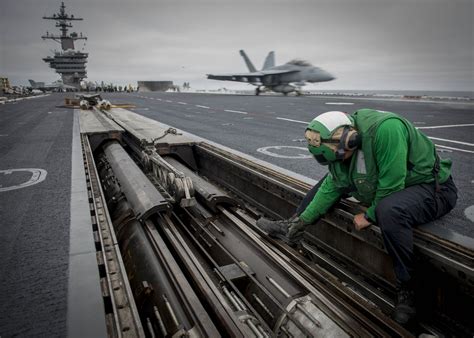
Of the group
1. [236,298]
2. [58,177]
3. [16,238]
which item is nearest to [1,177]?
[58,177]

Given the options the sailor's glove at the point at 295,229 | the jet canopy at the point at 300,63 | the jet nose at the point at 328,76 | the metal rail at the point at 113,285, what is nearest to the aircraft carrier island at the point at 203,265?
the metal rail at the point at 113,285

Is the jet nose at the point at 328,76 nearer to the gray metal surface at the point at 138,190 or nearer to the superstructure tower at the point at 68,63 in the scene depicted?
the gray metal surface at the point at 138,190

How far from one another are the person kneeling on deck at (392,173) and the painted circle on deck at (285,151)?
15.9 ft

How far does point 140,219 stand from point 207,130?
9.40 metres

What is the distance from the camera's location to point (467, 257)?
2.48 meters

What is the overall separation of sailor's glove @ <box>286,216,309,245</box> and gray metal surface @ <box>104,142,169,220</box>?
1.66 meters

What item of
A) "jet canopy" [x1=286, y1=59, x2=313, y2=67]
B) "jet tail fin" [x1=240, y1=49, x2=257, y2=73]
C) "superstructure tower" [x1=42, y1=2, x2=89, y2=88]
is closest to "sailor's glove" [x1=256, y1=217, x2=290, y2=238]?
"jet canopy" [x1=286, y1=59, x2=313, y2=67]

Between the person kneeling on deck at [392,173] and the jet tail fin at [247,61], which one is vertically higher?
the jet tail fin at [247,61]

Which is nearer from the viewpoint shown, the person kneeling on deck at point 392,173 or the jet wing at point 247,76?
the person kneeling on deck at point 392,173

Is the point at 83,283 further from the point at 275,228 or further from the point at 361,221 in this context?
the point at 361,221

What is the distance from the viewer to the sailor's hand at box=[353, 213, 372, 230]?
3.08 m

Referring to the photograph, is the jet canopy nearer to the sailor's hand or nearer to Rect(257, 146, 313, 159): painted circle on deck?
Rect(257, 146, 313, 159): painted circle on deck

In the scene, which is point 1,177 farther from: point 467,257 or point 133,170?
point 467,257

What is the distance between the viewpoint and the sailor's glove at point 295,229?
372cm
